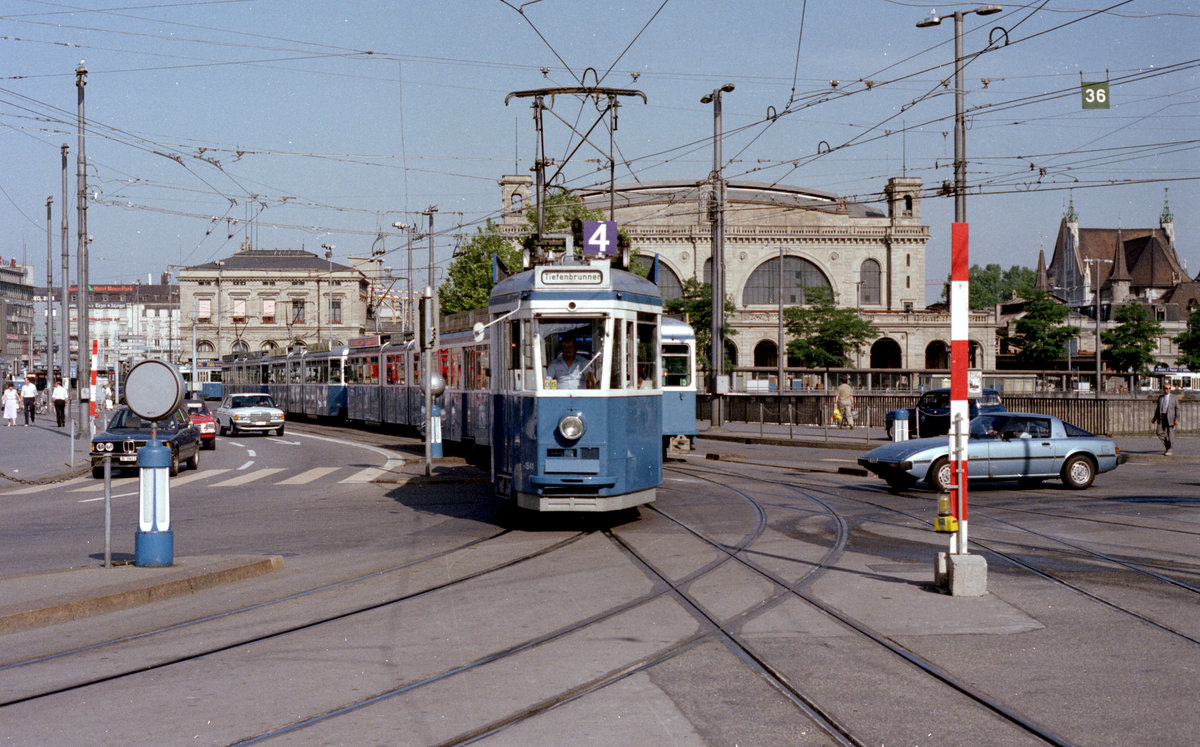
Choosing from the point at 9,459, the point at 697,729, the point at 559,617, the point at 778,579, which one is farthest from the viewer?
the point at 9,459

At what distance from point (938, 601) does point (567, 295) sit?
240 inches

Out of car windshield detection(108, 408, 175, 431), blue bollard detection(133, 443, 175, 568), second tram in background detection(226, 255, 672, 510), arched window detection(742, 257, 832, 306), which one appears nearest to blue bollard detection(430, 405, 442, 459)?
car windshield detection(108, 408, 175, 431)

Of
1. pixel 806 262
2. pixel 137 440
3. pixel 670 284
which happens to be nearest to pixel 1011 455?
pixel 137 440

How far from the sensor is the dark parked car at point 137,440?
2473 centimetres

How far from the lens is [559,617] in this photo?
30.6ft

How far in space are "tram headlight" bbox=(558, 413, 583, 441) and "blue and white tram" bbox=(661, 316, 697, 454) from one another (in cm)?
1315

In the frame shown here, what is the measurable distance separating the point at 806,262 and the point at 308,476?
7896 cm

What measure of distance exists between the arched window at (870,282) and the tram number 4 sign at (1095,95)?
256 ft

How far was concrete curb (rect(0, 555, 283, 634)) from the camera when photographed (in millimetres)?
9484

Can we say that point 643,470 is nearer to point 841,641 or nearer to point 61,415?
point 841,641

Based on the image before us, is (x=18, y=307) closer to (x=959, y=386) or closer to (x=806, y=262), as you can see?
(x=806, y=262)

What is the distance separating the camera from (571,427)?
1395 cm

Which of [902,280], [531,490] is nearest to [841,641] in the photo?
[531,490]

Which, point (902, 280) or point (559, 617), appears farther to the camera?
point (902, 280)
